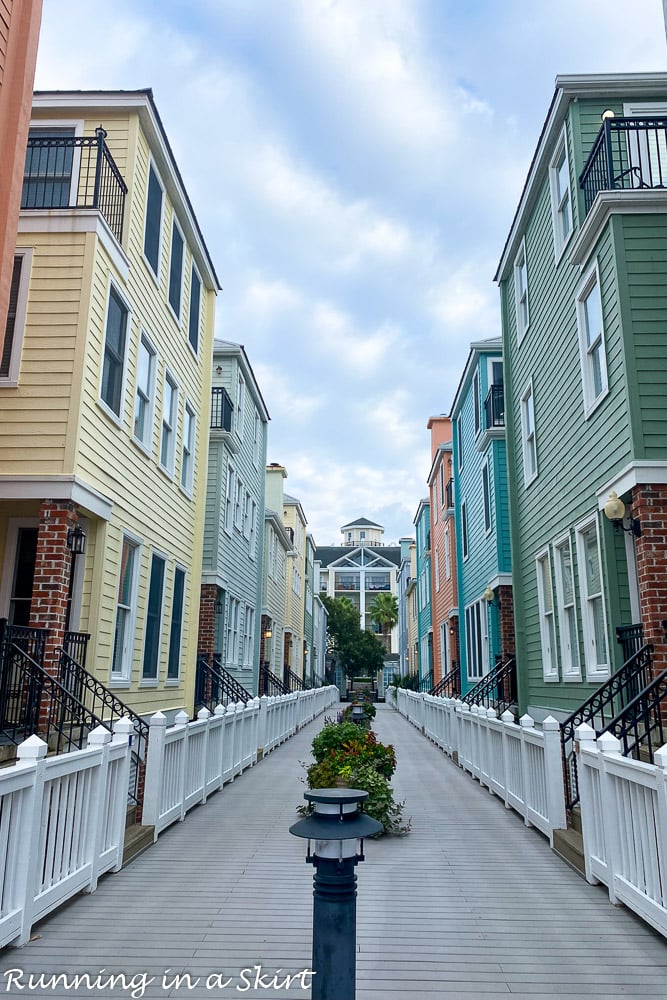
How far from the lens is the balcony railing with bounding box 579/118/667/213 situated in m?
8.85

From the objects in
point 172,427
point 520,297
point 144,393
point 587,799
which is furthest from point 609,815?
point 520,297

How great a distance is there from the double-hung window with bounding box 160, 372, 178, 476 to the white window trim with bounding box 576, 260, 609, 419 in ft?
21.2

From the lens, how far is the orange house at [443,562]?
23.3m

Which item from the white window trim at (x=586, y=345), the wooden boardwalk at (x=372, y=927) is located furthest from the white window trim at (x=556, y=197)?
the wooden boardwalk at (x=372, y=927)

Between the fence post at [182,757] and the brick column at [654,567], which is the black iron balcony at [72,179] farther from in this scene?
the brick column at [654,567]

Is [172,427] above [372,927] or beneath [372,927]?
above

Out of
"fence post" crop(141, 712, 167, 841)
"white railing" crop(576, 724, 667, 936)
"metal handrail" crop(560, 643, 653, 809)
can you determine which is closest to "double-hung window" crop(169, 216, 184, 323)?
"fence post" crop(141, 712, 167, 841)

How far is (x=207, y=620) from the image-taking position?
56.4ft

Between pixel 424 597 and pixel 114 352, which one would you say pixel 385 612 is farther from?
pixel 114 352

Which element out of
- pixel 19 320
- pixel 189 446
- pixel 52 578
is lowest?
pixel 52 578

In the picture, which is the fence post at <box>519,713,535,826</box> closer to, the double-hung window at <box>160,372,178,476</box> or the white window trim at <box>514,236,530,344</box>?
the double-hung window at <box>160,372,178,476</box>

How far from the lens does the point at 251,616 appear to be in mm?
22094

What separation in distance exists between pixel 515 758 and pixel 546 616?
157 inches

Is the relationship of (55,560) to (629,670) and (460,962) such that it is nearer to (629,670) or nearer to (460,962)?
(460,962)
